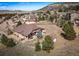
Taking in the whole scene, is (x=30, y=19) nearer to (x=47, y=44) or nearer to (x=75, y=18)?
(x=47, y=44)

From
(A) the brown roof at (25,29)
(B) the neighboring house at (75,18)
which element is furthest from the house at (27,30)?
(B) the neighboring house at (75,18)

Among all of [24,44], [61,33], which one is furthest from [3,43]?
[61,33]

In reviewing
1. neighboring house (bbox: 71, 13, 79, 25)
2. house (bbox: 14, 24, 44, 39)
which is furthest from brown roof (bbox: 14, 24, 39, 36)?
neighboring house (bbox: 71, 13, 79, 25)

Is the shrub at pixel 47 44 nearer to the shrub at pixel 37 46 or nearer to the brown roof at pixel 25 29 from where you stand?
the shrub at pixel 37 46

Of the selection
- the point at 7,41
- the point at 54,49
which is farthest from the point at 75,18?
the point at 7,41

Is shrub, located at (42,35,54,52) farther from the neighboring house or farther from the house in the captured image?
the neighboring house

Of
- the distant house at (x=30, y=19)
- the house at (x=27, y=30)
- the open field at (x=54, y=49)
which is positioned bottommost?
the open field at (x=54, y=49)
